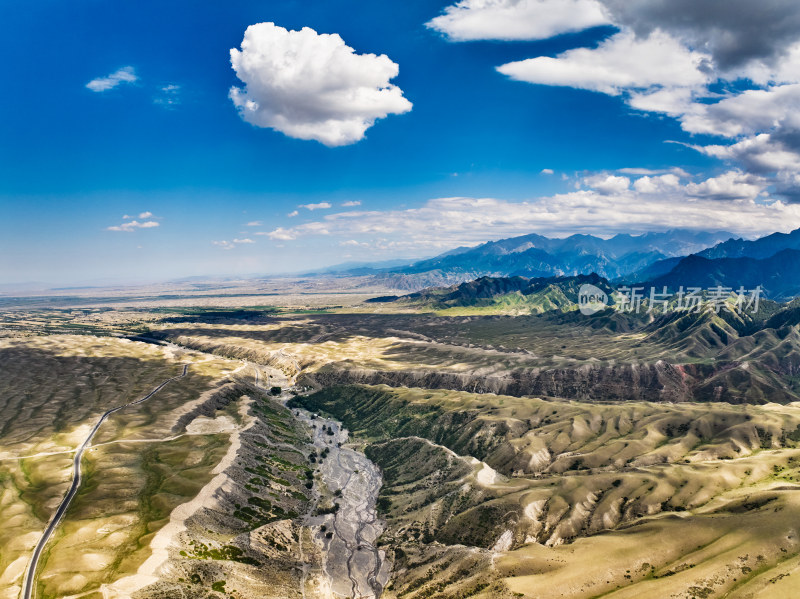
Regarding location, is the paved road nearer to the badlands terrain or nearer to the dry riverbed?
the badlands terrain

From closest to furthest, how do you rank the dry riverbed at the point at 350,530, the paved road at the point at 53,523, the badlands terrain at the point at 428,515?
1. the paved road at the point at 53,523
2. the badlands terrain at the point at 428,515
3. the dry riverbed at the point at 350,530

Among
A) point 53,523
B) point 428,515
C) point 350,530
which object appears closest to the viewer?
point 53,523

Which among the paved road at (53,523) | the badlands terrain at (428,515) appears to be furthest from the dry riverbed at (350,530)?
the paved road at (53,523)

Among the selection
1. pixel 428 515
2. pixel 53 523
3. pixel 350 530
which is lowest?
pixel 350 530

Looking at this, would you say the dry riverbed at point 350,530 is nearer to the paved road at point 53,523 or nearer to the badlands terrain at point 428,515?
the badlands terrain at point 428,515

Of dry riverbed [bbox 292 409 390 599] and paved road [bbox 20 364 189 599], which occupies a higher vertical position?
paved road [bbox 20 364 189 599]

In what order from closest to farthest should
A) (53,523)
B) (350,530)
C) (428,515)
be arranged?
1. (53,523)
2. (428,515)
3. (350,530)

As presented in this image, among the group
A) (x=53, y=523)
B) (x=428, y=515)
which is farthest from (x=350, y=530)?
(x=53, y=523)

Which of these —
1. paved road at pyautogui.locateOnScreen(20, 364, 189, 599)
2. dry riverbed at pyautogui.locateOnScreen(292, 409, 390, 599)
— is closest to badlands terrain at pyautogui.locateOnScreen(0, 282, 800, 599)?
dry riverbed at pyautogui.locateOnScreen(292, 409, 390, 599)

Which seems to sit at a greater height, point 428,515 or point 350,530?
point 428,515

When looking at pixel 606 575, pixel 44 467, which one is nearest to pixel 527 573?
pixel 606 575

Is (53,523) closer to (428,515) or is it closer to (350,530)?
(350,530)

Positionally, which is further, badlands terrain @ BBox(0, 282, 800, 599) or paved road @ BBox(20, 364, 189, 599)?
badlands terrain @ BBox(0, 282, 800, 599)
